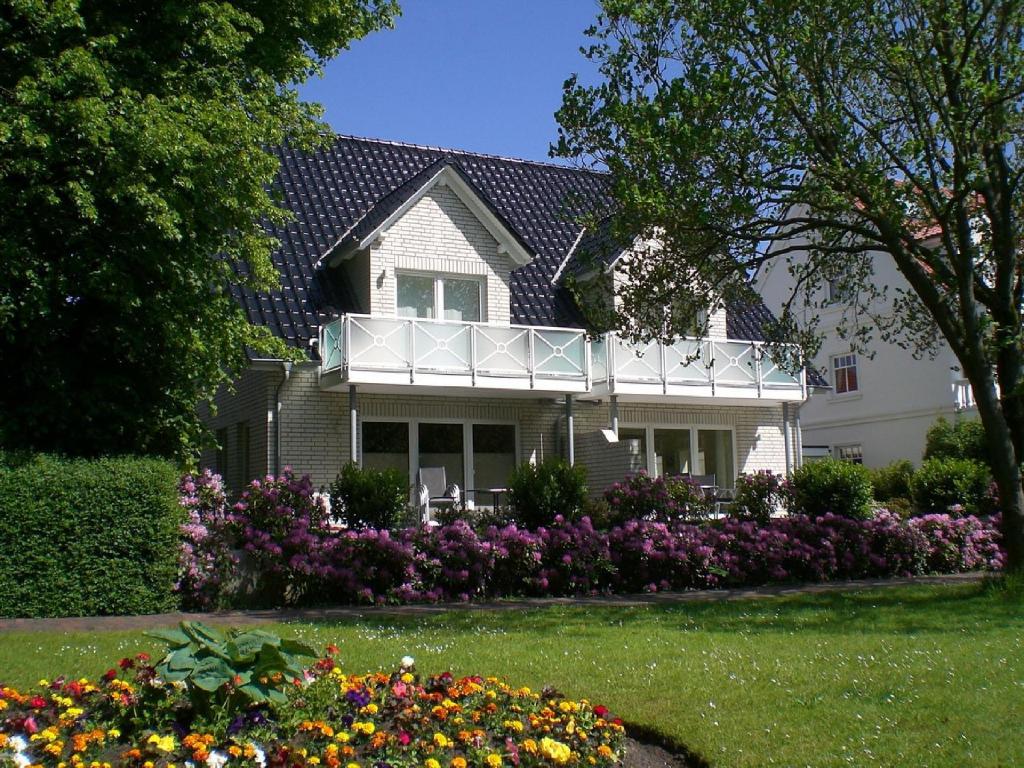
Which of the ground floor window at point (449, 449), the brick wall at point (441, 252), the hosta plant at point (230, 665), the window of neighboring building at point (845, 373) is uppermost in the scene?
the brick wall at point (441, 252)

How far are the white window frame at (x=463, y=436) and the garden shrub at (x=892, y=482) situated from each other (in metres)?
11.2

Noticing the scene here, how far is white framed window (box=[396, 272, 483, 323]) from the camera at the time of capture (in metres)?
21.1

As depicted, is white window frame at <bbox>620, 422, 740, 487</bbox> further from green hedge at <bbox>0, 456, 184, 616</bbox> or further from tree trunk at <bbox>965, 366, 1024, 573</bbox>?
green hedge at <bbox>0, 456, 184, 616</bbox>

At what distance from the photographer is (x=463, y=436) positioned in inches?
853

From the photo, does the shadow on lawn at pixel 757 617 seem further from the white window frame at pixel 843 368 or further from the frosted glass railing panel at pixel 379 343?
the white window frame at pixel 843 368

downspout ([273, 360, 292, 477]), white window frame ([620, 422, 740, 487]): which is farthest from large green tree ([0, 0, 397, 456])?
white window frame ([620, 422, 740, 487])

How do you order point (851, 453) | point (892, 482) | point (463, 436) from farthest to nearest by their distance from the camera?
point (851, 453)
point (892, 482)
point (463, 436)

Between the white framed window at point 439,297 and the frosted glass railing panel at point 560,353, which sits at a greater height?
the white framed window at point 439,297

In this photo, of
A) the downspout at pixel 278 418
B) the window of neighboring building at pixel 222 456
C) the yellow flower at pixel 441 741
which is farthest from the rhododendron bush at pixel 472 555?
the window of neighboring building at pixel 222 456

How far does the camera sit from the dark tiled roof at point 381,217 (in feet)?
66.2

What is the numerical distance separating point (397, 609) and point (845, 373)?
89.2 ft

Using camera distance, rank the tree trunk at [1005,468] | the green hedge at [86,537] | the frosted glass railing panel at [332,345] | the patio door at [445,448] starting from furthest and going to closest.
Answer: the patio door at [445,448]
the frosted glass railing panel at [332,345]
the tree trunk at [1005,468]
the green hedge at [86,537]

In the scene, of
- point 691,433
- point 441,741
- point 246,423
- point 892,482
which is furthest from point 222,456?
point 441,741

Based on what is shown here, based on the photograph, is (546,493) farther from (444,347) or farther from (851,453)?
(851,453)
